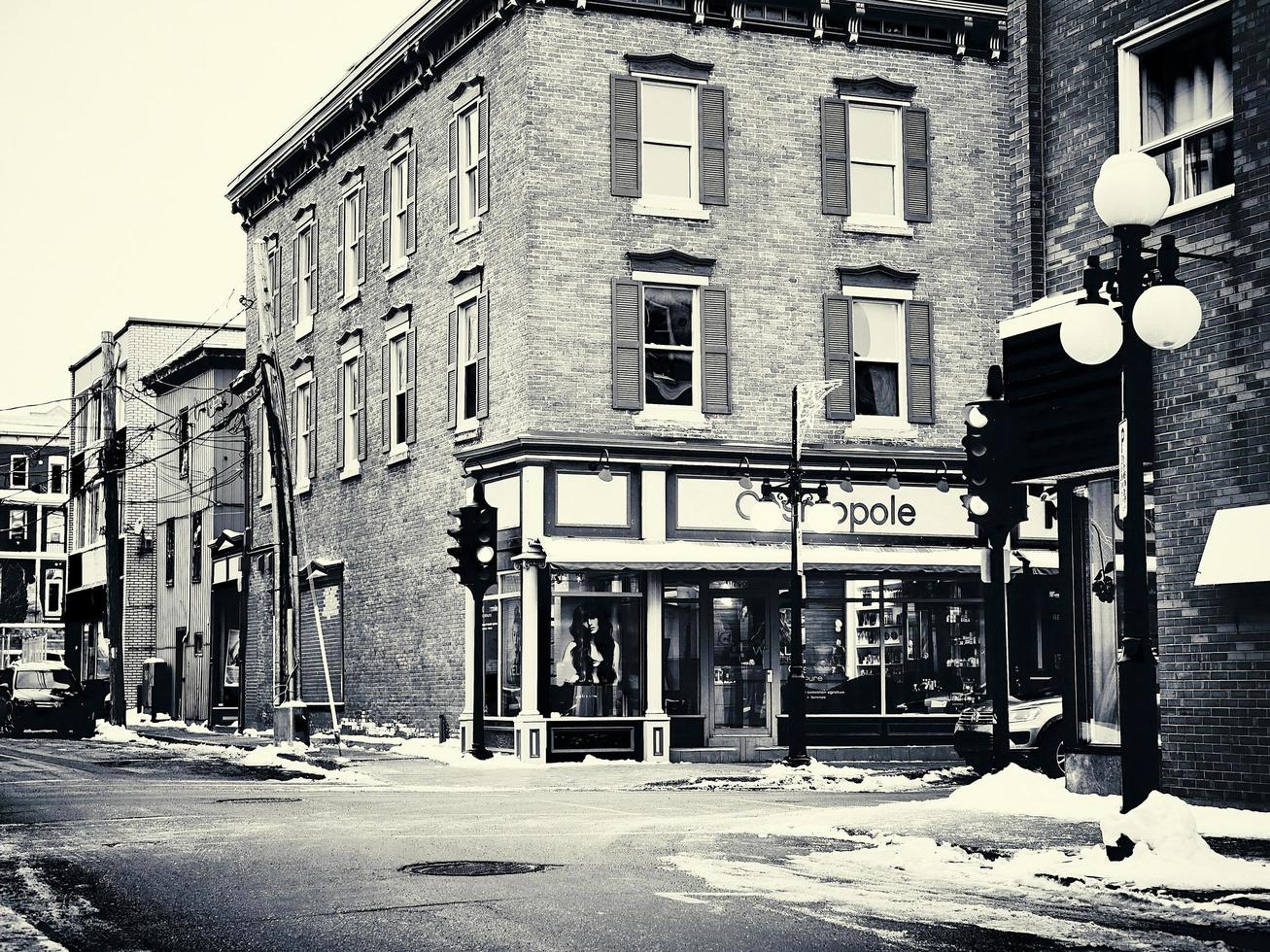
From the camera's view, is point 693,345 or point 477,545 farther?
point 693,345

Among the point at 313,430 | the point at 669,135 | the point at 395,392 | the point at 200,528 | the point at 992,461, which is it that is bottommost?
the point at 992,461

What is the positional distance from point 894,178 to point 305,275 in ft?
46.7

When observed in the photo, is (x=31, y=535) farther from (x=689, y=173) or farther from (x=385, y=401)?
(x=689, y=173)

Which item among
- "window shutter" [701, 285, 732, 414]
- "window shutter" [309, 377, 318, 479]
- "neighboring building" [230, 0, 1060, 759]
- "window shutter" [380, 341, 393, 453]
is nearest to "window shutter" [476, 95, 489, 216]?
"neighboring building" [230, 0, 1060, 759]

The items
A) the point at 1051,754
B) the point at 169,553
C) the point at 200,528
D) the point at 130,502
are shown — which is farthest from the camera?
the point at 130,502

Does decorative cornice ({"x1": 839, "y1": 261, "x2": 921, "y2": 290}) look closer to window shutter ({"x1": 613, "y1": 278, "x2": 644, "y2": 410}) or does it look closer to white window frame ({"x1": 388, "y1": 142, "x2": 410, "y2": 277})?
window shutter ({"x1": 613, "y1": 278, "x2": 644, "y2": 410})

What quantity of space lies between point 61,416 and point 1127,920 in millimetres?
89800

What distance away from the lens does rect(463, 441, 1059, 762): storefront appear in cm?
2723

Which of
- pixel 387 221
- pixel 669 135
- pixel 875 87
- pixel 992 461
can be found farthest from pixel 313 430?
pixel 992 461

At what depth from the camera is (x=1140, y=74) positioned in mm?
16234

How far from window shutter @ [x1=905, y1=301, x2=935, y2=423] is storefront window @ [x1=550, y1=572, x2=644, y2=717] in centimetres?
611

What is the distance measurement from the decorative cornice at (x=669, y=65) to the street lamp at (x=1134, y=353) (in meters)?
18.0

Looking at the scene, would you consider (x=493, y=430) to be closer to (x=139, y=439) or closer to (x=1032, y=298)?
(x=1032, y=298)

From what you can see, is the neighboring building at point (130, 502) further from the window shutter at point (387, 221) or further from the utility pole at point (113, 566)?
the window shutter at point (387, 221)
